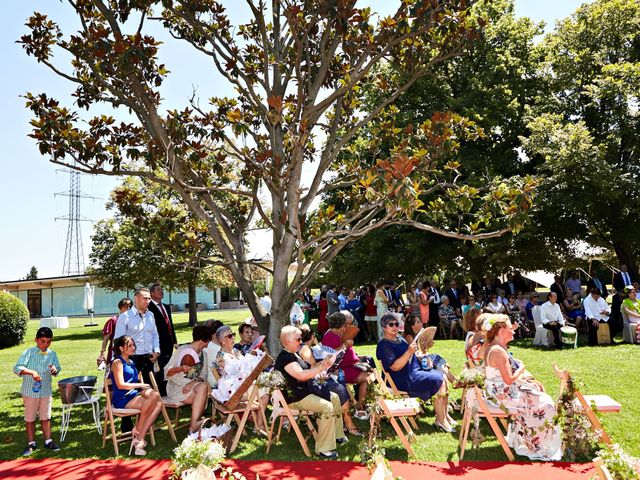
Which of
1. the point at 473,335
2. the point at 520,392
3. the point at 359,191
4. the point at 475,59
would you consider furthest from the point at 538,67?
the point at 520,392

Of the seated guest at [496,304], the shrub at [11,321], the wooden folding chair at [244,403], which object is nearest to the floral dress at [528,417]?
the wooden folding chair at [244,403]

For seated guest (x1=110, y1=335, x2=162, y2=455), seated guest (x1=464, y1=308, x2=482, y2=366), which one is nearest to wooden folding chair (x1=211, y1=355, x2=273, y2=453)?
seated guest (x1=110, y1=335, x2=162, y2=455)

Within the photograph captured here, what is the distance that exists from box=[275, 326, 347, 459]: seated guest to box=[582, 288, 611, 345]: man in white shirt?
9520mm

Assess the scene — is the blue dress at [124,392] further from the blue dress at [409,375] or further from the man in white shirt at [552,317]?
the man in white shirt at [552,317]

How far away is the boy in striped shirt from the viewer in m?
6.46

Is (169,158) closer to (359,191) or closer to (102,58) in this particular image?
(102,58)

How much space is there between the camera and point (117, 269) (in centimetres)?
2530

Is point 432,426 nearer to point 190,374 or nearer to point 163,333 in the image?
point 190,374

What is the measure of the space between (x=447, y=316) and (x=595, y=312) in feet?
14.1

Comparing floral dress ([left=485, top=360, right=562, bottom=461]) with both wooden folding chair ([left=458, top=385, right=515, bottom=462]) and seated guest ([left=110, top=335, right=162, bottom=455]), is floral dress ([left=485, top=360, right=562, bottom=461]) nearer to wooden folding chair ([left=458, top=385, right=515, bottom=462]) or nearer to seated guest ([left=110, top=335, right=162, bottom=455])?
wooden folding chair ([left=458, top=385, right=515, bottom=462])

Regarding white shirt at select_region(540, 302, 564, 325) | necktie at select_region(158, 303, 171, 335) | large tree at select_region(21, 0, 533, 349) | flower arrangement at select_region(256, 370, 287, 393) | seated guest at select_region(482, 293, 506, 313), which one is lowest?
flower arrangement at select_region(256, 370, 287, 393)

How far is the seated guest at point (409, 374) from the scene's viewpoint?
671 centimetres

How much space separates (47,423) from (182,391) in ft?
5.60

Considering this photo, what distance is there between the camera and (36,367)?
6586mm
